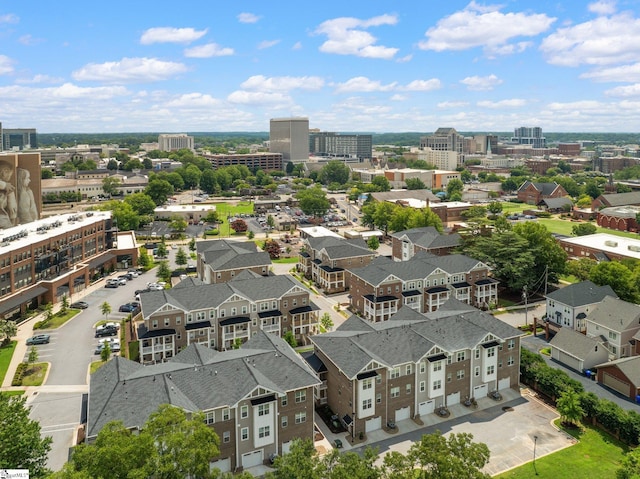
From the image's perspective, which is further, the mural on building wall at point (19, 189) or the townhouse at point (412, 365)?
the mural on building wall at point (19, 189)

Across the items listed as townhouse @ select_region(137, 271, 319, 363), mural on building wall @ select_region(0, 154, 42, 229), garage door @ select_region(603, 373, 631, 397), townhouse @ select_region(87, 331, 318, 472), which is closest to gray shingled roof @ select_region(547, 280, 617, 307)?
garage door @ select_region(603, 373, 631, 397)

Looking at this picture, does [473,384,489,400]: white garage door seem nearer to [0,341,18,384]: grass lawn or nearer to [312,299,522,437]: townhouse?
[312,299,522,437]: townhouse

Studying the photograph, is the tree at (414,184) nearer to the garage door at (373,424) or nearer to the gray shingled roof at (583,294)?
the gray shingled roof at (583,294)

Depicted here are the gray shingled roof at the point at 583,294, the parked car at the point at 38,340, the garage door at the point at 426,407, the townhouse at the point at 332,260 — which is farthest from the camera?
the townhouse at the point at 332,260

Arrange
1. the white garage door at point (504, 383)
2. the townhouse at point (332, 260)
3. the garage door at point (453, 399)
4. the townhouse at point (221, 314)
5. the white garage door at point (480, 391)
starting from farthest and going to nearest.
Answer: the townhouse at point (332, 260) < the townhouse at point (221, 314) < the white garage door at point (504, 383) < the white garage door at point (480, 391) < the garage door at point (453, 399)

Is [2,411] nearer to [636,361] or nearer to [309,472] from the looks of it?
[309,472]

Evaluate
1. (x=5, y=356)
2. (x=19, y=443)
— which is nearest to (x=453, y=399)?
(x=19, y=443)

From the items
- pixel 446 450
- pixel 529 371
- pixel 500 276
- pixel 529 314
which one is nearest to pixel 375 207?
pixel 500 276

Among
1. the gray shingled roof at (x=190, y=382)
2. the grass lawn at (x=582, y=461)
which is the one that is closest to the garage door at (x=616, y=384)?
the grass lawn at (x=582, y=461)

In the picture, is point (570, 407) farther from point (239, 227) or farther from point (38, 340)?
point (239, 227)
